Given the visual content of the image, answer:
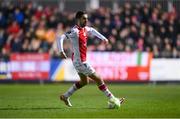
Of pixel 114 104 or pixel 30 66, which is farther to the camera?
pixel 30 66

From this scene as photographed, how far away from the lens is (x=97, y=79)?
15984mm

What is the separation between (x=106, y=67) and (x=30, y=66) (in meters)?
3.63

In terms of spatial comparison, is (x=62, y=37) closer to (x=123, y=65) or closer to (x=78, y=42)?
(x=78, y=42)

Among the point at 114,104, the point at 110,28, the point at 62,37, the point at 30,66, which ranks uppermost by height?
the point at 62,37

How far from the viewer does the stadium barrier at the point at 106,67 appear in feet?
97.4

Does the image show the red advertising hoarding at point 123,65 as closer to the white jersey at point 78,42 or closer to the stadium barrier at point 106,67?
the stadium barrier at point 106,67

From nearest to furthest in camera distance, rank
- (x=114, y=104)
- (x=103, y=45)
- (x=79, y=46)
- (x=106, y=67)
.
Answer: (x=114, y=104)
(x=79, y=46)
(x=106, y=67)
(x=103, y=45)

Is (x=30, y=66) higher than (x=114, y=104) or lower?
lower

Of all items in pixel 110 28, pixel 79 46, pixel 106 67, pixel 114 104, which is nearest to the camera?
pixel 114 104

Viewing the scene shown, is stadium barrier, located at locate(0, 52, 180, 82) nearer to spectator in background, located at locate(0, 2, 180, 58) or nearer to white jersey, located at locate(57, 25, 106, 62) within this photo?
spectator in background, located at locate(0, 2, 180, 58)

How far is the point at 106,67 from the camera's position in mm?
29828

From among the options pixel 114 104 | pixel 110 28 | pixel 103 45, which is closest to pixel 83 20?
pixel 114 104

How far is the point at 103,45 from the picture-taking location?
3055 centimetres

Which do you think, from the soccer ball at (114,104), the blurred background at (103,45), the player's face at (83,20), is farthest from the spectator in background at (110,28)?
the soccer ball at (114,104)
